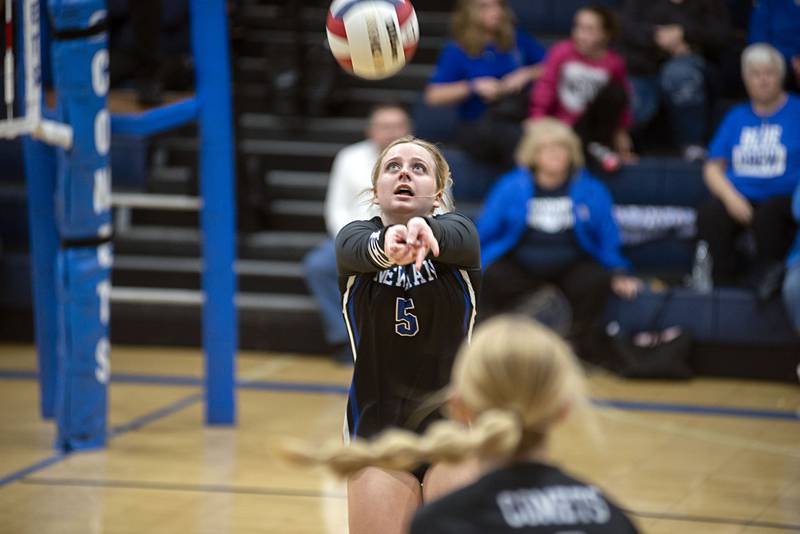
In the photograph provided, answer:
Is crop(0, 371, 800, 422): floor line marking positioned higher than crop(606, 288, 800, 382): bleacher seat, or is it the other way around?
crop(606, 288, 800, 382): bleacher seat

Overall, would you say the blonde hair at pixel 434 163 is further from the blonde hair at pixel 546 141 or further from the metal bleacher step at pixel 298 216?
the metal bleacher step at pixel 298 216

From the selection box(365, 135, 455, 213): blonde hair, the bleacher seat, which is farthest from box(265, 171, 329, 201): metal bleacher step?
box(365, 135, 455, 213): blonde hair

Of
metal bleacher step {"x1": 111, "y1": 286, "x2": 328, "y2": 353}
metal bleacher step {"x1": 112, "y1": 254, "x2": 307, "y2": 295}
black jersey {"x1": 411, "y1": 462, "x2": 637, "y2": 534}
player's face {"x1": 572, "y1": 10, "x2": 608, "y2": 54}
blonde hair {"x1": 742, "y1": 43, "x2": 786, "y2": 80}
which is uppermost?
player's face {"x1": 572, "y1": 10, "x2": 608, "y2": 54}

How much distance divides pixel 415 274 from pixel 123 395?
4.22 m

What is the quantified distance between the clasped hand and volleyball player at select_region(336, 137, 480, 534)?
0.20 meters

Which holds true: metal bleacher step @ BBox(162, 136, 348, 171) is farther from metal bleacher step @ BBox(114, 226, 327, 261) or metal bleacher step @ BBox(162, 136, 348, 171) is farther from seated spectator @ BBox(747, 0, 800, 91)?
seated spectator @ BBox(747, 0, 800, 91)

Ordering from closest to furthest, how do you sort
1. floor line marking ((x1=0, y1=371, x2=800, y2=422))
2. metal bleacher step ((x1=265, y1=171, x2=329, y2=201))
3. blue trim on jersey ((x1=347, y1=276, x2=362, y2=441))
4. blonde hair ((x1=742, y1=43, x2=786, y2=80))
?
1. blue trim on jersey ((x1=347, y1=276, x2=362, y2=441))
2. floor line marking ((x1=0, y1=371, x2=800, y2=422))
3. blonde hair ((x1=742, y1=43, x2=786, y2=80))
4. metal bleacher step ((x1=265, y1=171, x2=329, y2=201))

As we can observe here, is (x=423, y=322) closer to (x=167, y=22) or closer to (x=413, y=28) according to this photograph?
(x=413, y=28)

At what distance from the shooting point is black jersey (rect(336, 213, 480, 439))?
3.40m

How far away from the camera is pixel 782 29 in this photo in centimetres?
857

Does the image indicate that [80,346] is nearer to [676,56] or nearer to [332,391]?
[332,391]

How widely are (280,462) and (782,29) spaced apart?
16.2 feet

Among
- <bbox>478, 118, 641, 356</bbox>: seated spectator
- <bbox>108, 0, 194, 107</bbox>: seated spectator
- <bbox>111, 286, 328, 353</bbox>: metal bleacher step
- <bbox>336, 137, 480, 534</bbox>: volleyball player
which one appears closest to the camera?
<bbox>336, 137, 480, 534</bbox>: volleyball player

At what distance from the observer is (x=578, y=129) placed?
8500mm
